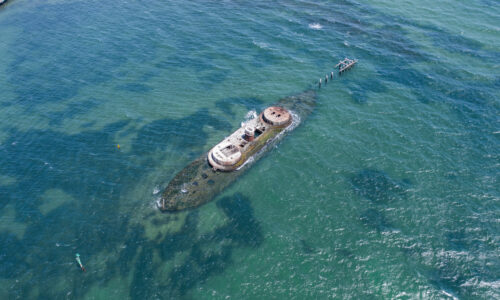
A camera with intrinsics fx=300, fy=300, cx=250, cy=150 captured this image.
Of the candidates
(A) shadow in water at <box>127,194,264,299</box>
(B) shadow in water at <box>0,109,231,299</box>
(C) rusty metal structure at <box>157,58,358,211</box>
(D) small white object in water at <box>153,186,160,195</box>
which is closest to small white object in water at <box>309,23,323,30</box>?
(C) rusty metal structure at <box>157,58,358,211</box>

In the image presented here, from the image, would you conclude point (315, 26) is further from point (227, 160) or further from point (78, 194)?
point (78, 194)

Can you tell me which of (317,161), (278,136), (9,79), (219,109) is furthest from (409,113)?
(9,79)

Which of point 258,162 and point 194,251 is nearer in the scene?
point 194,251

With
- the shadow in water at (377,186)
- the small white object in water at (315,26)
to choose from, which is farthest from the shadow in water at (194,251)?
the small white object in water at (315,26)

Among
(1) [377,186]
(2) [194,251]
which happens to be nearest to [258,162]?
(2) [194,251]

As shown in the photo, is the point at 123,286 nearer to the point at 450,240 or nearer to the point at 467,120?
the point at 450,240

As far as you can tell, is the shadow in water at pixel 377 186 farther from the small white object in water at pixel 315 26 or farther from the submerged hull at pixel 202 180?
the small white object in water at pixel 315 26

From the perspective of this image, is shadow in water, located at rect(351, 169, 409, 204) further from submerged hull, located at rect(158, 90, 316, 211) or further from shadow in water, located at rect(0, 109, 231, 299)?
shadow in water, located at rect(0, 109, 231, 299)
